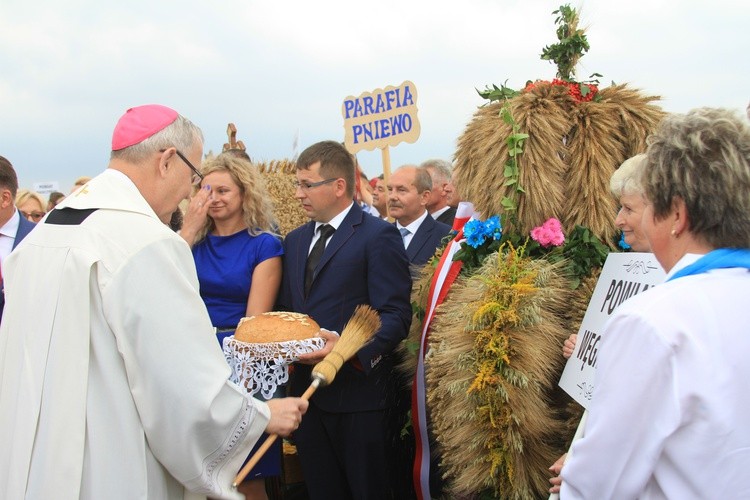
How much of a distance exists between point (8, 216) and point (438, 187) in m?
4.02

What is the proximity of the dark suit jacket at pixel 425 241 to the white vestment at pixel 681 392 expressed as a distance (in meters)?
3.94

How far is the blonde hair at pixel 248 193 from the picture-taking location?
4.29 metres

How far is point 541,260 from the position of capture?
2971mm

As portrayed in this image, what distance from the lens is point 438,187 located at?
22.9 ft

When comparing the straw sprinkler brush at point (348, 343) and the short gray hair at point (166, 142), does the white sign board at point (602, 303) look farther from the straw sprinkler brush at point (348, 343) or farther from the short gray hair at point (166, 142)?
the short gray hair at point (166, 142)

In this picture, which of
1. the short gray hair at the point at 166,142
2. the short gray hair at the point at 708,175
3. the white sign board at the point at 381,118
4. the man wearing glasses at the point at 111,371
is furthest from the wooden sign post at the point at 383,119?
the short gray hair at the point at 708,175

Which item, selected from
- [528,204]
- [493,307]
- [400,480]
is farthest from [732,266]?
[400,480]

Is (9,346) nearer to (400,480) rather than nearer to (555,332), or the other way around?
(555,332)

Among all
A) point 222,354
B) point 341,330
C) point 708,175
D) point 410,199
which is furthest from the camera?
point 410,199

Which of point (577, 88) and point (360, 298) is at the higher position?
point (577, 88)

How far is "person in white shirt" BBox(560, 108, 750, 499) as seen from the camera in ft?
4.79

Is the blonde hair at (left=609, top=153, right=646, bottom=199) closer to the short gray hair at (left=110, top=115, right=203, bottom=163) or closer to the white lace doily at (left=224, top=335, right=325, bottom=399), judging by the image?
the white lace doily at (left=224, top=335, right=325, bottom=399)

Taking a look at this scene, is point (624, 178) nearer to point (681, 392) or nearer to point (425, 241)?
point (681, 392)

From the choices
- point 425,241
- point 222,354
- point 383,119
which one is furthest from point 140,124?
point 383,119
